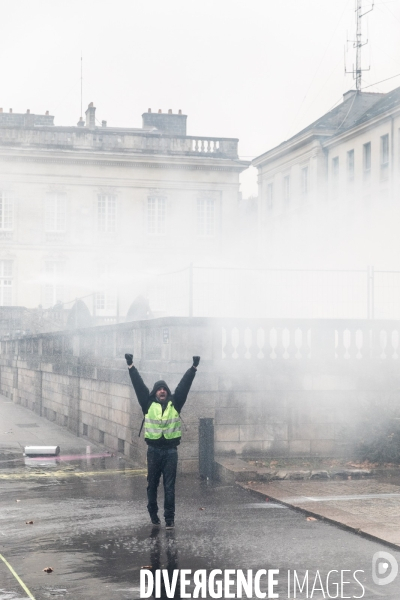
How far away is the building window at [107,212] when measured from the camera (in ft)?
194

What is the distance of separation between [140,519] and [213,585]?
2.91 metres

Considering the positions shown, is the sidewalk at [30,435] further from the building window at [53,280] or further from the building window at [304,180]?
the building window at [53,280]

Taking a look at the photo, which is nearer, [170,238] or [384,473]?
[384,473]

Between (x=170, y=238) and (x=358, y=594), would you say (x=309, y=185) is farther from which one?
(x=358, y=594)

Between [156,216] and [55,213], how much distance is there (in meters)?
5.70

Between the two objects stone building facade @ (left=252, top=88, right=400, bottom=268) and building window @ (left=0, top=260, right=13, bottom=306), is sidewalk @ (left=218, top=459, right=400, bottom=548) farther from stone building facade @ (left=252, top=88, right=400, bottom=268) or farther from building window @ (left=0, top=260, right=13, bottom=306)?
building window @ (left=0, top=260, right=13, bottom=306)

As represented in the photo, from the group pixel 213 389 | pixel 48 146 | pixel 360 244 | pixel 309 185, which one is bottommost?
pixel 213 389

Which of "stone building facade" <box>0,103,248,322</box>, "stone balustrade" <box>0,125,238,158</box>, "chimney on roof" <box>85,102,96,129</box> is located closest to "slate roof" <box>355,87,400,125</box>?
"stone balustrade" <box>0,125,238,158</box>

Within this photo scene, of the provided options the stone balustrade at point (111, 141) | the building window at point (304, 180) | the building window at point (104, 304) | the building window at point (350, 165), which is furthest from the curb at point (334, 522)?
the stone balustrade at point (111, 141)

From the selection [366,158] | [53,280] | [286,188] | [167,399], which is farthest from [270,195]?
[167,399]

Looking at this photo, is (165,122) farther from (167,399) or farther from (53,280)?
(167,399)

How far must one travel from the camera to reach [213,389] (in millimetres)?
14008

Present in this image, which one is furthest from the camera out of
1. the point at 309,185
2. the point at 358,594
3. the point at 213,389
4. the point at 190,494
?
the point at 309,185

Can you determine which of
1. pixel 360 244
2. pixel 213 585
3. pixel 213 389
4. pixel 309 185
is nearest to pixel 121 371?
pixel 213 389
